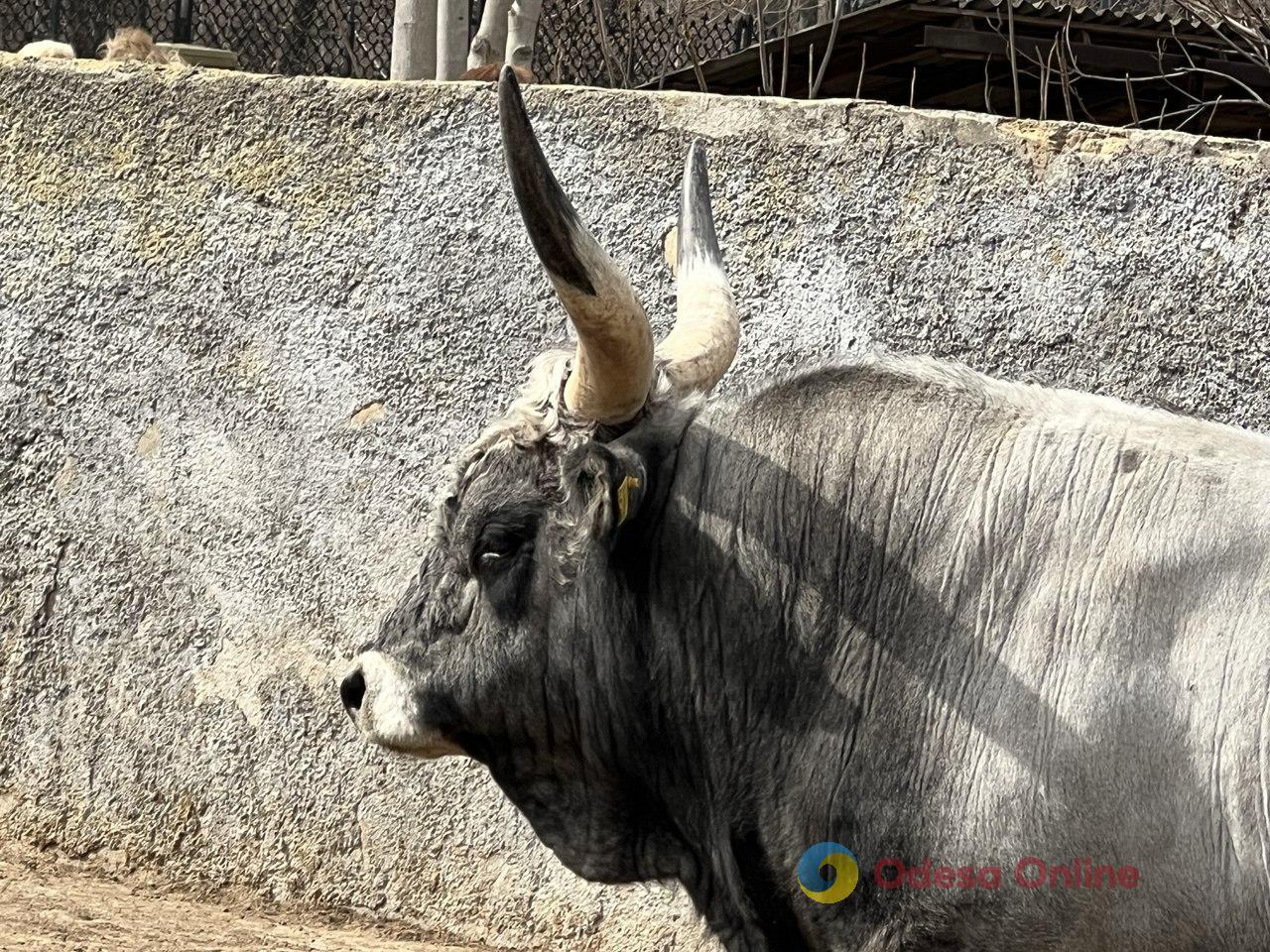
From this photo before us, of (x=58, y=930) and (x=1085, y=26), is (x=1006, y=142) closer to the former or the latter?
(x=1085, y=26)

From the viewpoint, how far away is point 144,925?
4617 millimetres

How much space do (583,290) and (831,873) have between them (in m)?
1.05

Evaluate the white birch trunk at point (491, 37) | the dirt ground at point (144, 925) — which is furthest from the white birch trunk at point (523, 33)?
the dirt ground at point (144, 925)

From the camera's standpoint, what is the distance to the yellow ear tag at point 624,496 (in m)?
2.99

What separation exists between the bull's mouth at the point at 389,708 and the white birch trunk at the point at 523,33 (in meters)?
4.73

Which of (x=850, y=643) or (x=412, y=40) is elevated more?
(x=412, y=40)

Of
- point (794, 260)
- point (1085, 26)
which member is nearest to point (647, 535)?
point (794, 260)

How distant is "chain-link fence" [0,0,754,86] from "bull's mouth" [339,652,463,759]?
6.59 meters

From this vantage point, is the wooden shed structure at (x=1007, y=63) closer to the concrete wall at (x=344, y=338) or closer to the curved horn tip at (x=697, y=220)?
the concrete wall at (x=344, y=338)

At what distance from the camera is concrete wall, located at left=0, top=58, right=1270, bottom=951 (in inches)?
173

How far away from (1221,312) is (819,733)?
1978mm

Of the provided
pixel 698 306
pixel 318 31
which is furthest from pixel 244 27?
pixel 698 306

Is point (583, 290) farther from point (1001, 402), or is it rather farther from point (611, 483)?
point (1001, 402)

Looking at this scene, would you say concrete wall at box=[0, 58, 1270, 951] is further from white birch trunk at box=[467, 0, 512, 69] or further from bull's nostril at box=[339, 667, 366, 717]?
white birch trunk at box=[467, 0, 512, 69]
